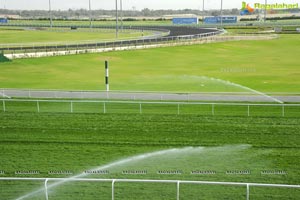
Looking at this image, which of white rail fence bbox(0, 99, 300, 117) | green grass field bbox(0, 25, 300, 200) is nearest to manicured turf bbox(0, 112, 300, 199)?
green grass field bbox(0, 25, 300, 200)

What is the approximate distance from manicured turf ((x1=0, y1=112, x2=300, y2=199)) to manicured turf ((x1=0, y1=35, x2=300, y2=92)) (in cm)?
1038

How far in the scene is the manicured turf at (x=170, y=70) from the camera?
1325 inches

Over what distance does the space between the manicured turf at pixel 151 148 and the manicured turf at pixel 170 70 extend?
10385 millimetres

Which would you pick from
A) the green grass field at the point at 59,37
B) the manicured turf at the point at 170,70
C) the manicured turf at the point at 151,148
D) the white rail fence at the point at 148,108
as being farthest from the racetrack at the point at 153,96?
the green grass field at the point at 59,37

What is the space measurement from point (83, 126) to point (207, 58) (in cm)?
3208

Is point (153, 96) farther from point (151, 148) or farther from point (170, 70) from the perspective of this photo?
Result: point (170, 70)

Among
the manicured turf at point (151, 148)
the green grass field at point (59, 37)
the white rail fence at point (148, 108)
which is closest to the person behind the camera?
the manicured turf at point (151, 148)

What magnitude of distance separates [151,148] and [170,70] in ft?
82.3

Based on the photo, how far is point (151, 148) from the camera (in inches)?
694

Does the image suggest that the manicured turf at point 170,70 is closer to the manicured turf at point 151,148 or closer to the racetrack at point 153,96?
the racetrack at point 153,96

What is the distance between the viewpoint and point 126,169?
15133 millimetres

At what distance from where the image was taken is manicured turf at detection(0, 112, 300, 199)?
12891mm

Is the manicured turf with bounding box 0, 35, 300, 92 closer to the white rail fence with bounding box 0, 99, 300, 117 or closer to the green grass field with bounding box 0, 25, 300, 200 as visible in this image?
the green grass field with bounding box 0, 25, 300, 200

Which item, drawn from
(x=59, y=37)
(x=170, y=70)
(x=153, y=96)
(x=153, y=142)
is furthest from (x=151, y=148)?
(x=59, y=37)
